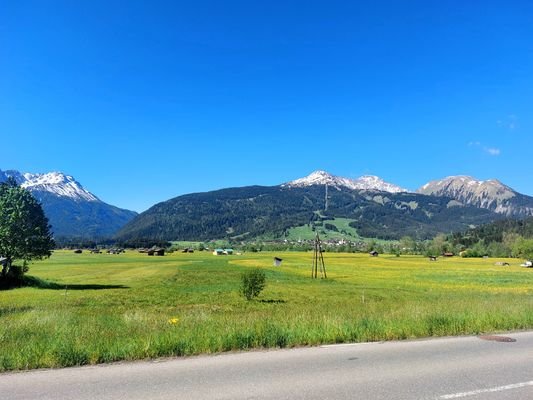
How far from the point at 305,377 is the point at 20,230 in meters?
47.3

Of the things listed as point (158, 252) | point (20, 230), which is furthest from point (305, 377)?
point (158, 252)

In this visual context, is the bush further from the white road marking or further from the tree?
the white road marking

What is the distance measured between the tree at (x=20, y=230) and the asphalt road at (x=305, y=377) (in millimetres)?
43276

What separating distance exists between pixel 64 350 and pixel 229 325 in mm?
4897

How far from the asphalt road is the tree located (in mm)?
43276

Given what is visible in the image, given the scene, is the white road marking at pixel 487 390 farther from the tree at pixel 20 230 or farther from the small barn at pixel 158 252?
the small barn at pixel 158 252

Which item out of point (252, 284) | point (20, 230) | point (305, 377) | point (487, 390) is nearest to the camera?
point (487, 390)

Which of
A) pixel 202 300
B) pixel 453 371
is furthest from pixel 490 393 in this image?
pixel 202 300

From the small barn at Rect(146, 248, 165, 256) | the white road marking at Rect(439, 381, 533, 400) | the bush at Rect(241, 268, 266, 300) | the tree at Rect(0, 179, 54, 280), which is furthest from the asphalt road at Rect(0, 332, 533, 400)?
the small barn at Rect(146, 248, 165, 256)

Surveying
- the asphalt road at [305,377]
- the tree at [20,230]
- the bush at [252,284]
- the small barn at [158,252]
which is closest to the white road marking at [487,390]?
the asphalt road at [305,377]

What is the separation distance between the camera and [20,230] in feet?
153

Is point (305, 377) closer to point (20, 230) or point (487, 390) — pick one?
point (487, 390)

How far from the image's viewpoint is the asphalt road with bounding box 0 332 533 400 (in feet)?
23.8

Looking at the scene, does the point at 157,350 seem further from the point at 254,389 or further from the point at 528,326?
the point at 528,326
